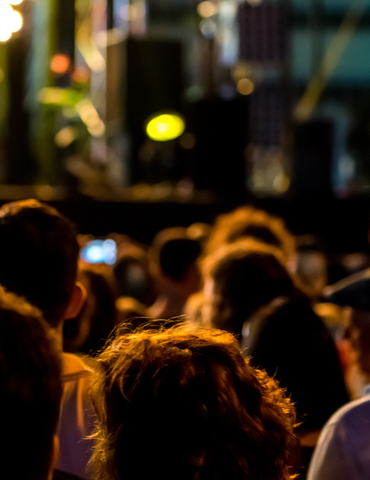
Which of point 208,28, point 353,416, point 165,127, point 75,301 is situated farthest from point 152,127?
point 353,416

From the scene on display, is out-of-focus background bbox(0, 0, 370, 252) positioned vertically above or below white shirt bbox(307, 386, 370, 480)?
above

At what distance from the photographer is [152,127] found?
10.5m

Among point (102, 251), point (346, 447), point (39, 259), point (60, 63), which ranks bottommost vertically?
point (102, 251)

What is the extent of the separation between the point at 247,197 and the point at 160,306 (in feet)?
16.1

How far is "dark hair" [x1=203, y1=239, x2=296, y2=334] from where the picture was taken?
2051 millimetres

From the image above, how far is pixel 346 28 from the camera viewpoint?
22047 mm

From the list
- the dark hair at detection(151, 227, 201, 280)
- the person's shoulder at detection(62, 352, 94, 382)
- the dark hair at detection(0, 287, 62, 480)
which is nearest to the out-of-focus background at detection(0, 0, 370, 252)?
the dark hair at detection(151, 227, 201, 280)

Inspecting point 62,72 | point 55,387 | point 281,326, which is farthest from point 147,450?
point 62,72

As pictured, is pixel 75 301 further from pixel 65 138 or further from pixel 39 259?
pixel 65 138

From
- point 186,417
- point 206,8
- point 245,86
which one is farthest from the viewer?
point 245,86

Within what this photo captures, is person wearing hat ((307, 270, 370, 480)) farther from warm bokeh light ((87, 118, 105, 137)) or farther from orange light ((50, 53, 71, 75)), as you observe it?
warm bokeh light ((87, 118, 105, 137))

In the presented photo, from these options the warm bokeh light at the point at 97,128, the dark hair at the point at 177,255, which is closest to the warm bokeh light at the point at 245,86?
the warm bokeh light at the point at 97,128

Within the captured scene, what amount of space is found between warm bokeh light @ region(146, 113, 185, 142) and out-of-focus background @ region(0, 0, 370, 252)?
0.9 inches

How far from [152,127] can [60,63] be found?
7.82ft
